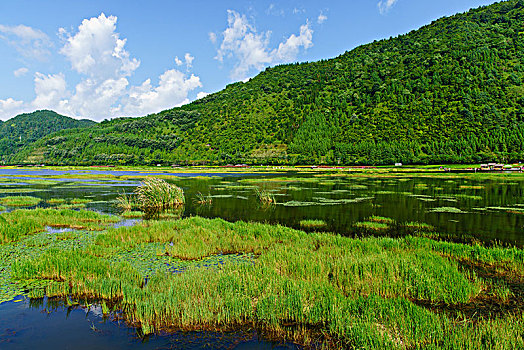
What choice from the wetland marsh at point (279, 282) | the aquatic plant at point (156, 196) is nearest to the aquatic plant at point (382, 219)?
the wetland marsh at point (279, 282)

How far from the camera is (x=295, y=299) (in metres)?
8.45

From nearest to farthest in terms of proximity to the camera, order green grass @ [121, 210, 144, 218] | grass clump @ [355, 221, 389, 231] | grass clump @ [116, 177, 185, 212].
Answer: grass clump @ [355, 221, 389, 231], green grass @ [121, 210, 144, 218], grass clump @ [116, 177, 185, 212]

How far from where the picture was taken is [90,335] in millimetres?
7609

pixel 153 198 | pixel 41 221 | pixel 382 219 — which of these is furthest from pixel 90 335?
pixel 153 198

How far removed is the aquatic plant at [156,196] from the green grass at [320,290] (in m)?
15.3

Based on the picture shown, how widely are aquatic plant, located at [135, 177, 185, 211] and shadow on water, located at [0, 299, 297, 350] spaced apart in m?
21.7

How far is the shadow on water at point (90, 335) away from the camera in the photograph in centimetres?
714

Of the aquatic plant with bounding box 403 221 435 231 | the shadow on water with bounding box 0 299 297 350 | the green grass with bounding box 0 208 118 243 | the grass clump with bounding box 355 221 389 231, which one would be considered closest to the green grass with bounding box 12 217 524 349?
the shadow on water with bounding box 0 299 297 350

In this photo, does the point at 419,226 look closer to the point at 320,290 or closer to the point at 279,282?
the point at 320,290

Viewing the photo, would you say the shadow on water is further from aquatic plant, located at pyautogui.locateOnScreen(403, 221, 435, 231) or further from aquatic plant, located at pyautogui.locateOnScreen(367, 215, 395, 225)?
aquatic plant, located at pyautogui.locateOnScreen(367, 215, 395, 225)

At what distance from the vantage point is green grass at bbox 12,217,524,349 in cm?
706

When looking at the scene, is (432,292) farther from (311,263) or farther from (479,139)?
(479,139)

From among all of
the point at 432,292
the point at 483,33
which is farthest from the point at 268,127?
the point at 432,292

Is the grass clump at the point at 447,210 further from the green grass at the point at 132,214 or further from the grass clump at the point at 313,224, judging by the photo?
the green grass at the point at 132,214
